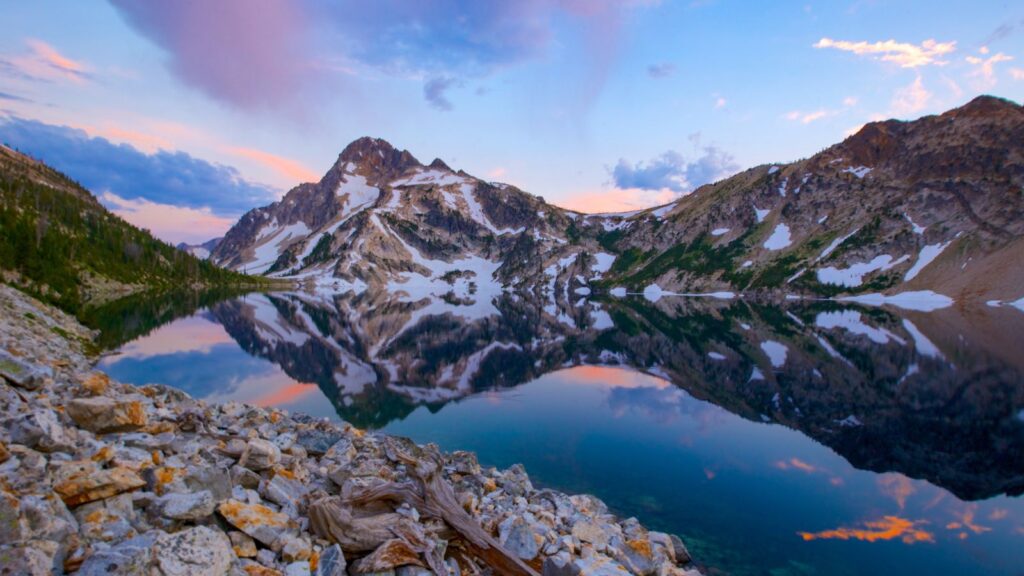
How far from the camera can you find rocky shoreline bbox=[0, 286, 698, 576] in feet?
20.3

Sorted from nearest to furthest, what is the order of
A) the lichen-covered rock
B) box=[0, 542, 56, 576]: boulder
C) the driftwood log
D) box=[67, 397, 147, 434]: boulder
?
1. box=[0, 542, 56, 576]: boulder
2. the lichen-covered rock
3. the driftwood log
4. box=[67, 397, 147, 434]: boulder

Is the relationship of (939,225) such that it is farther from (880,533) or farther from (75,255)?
(75,255)

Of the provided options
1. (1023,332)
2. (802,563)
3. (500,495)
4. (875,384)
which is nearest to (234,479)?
(500,495)

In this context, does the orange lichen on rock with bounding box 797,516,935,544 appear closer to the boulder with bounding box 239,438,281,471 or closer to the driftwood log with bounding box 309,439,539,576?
the driftwood log with bounding box 309,439,539,576

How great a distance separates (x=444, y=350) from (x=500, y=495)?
46.6m

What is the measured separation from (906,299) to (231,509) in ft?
610

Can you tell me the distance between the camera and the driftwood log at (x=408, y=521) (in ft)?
29.2

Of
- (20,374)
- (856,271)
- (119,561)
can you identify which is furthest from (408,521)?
(856,271)

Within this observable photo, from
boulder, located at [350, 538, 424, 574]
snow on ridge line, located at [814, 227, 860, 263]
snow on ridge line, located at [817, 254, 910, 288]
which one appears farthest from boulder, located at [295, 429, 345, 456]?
snow on ridge line, located at [814, 227, 860, 263]

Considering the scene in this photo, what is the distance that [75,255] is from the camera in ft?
363

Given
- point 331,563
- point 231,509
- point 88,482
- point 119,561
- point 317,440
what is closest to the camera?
point 119,561

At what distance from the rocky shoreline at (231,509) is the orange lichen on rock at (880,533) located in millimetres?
6067

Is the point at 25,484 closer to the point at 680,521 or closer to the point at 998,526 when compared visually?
the point at 680,521

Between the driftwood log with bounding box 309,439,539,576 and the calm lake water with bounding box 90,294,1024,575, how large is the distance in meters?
8.60
